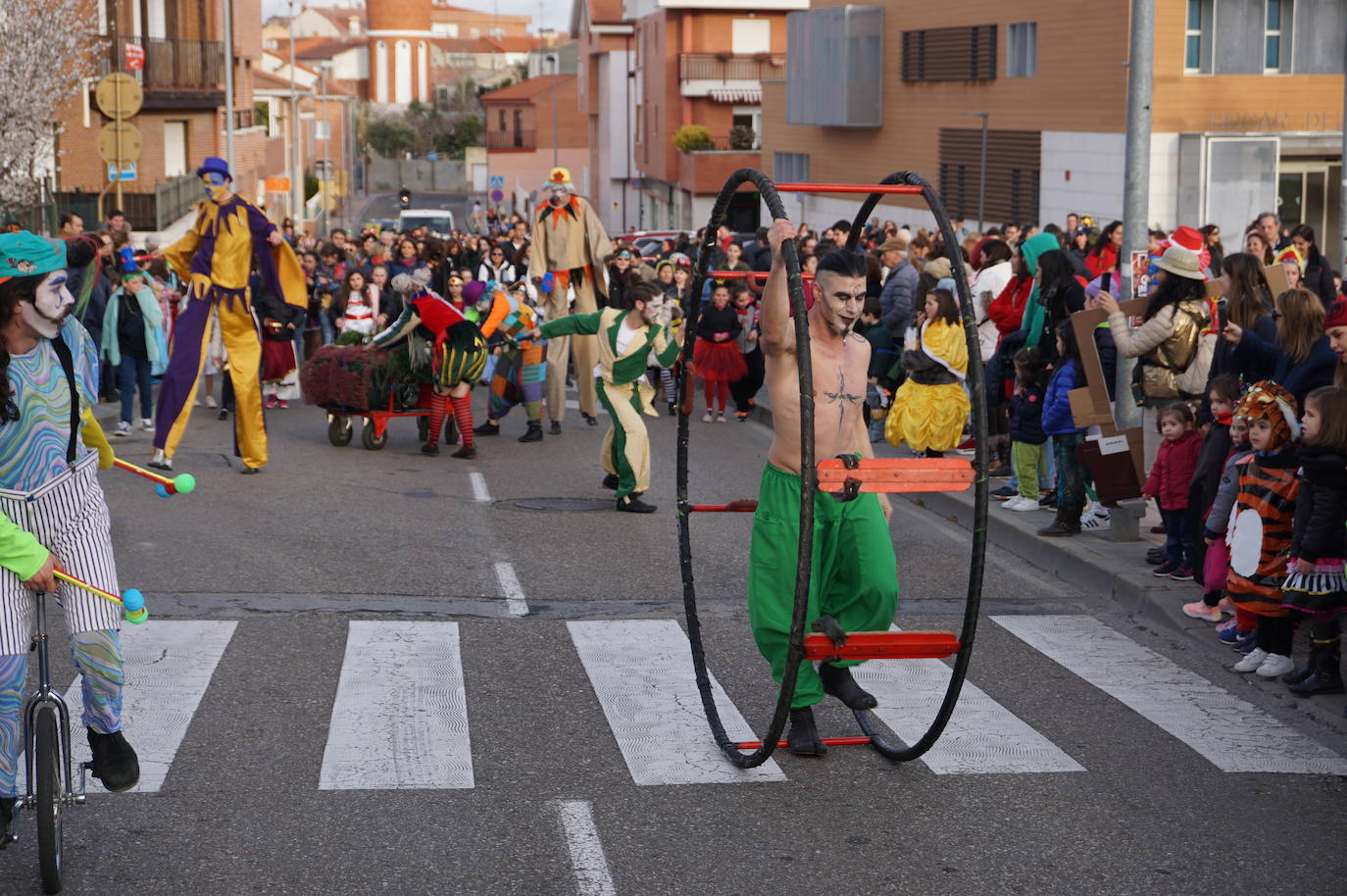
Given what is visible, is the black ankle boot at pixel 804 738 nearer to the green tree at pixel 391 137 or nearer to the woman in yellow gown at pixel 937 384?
the woman in yellow gown at pixel 937 384

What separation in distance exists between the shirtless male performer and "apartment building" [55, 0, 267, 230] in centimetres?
3400

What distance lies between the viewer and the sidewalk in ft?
31.9

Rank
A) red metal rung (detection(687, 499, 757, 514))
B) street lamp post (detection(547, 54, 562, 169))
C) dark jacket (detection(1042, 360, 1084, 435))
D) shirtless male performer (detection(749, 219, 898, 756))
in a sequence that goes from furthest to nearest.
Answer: street lamp post (detection(547, 54, 562, 169)), dark jacket (detection(1042, 360, 1084, 435)), red metal rung (detection(687, 499, 757, 514)), shirtless male performer (detection(749, 219, 898, 756))

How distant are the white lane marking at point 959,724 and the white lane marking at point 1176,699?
619 mm

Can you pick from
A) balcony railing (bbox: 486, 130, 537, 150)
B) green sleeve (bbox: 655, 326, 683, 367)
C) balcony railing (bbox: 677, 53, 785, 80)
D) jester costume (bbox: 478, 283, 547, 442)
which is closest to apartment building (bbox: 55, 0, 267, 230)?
balcony railing (bbox: 677, 53, 785, 80)

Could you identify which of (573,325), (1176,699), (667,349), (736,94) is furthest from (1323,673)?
(736,94)

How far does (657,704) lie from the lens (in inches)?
312

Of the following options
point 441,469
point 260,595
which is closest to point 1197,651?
point 260,595

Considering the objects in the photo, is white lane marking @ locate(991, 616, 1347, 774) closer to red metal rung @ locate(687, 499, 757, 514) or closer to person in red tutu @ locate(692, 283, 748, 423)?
red metal rung @ locate(687, 499, 757, 514)

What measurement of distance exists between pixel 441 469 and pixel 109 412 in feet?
16.9

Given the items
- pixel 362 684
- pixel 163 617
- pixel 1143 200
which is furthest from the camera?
pixel 1143 200

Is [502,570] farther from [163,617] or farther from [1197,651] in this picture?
[1197,651]

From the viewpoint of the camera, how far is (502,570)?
35.9 feet

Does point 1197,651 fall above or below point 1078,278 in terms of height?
below
